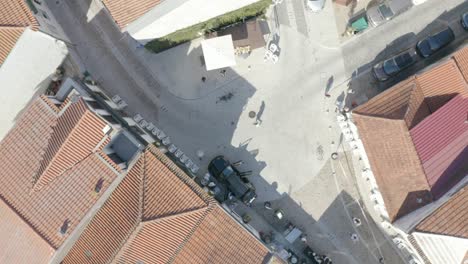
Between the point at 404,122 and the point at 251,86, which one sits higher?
the point at 251,86

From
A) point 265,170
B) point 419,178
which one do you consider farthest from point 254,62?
point 419,178

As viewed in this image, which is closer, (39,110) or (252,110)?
(39,110)

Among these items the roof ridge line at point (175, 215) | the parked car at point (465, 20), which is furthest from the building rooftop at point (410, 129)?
the roof ridge line at point (175, 215)

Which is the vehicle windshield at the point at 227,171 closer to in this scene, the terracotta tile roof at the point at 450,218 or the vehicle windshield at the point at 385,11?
the terracotta tile roof at the point at 450,218

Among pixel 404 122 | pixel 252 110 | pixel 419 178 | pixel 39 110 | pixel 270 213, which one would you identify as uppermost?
pixel 39 110

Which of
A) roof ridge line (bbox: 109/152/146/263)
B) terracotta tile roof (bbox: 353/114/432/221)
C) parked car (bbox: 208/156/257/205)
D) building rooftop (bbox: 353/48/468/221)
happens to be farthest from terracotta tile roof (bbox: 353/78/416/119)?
roof ridge line (bbox: 109/152/146/263)

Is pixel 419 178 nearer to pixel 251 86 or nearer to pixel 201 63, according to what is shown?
pixel 251 86

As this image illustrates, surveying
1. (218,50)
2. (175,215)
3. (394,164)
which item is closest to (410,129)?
(394,164)
